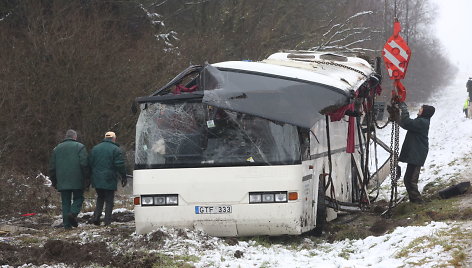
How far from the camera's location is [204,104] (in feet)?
39.1

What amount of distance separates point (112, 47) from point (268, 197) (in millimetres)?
15653

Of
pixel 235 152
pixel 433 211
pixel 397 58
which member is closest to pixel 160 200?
pixel 235 152

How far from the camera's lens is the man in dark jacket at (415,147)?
48.4ft

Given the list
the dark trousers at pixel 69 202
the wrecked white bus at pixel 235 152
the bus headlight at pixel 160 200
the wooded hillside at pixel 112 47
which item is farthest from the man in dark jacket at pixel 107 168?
the wooded hillside at pixel 112 47

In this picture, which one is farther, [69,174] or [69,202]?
[69,202]

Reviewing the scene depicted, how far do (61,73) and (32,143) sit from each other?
221cm

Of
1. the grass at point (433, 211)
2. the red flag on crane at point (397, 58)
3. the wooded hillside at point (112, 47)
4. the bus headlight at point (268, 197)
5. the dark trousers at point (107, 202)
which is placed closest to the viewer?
the bus headlight at point (268, 197)

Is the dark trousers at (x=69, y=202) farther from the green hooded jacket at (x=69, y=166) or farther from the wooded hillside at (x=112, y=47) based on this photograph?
the wooded hillside at (x=112, y=47)

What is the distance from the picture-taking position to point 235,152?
11.7 meters

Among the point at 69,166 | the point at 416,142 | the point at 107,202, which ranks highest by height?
the point at 416,142

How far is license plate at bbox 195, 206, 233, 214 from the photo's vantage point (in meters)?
11.5

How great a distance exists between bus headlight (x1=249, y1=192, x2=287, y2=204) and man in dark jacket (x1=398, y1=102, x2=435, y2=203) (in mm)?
4007

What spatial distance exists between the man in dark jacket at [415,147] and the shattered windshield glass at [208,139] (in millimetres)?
3762

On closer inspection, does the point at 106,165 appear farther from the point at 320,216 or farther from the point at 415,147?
the point at 415,147
